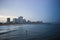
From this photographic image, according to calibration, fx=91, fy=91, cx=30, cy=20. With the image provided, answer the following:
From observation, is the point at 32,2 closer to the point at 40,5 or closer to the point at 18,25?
the point at 40,5

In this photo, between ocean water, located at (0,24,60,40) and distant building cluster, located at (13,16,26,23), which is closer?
ocean water, located at (0,24,60,40)

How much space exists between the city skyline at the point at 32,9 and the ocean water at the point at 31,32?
0.16 metres

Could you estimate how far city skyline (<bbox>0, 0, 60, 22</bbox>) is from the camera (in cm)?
196

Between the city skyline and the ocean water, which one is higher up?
the city skyline

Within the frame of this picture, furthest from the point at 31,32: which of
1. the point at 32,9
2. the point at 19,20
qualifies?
the point at 32,9

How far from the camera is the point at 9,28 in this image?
192 centimetres

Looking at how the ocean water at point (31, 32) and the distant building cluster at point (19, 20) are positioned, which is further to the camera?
the distant building cluster at point (19, 20)

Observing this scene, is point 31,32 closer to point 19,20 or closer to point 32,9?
point 19,20

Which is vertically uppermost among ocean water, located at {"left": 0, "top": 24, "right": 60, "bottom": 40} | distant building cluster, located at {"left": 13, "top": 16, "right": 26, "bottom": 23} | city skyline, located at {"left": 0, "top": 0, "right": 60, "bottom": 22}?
city skyline, located at {"left": 0, "top": 0, "right": 60, "bottom": 22}

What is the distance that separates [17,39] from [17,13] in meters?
0.56

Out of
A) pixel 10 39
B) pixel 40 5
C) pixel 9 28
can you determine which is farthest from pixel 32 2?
pixel 10 39

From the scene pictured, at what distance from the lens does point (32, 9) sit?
6.64 ft

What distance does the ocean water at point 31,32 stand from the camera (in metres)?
1.90

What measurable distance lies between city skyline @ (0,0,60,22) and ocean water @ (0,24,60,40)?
0.53 ft
